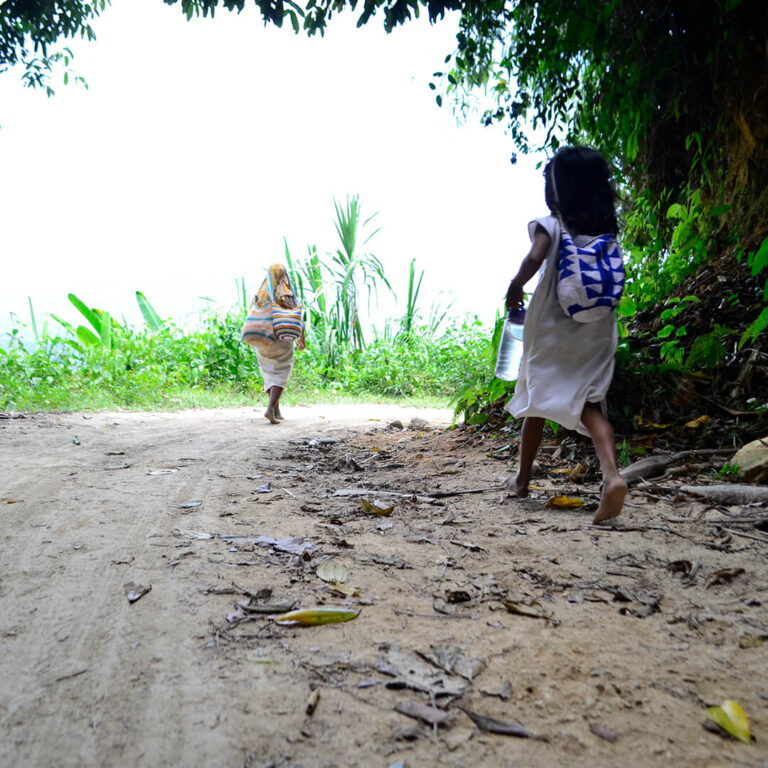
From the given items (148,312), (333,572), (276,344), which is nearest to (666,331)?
(333,572)

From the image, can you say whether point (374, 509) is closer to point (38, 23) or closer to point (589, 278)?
point (589, 278)

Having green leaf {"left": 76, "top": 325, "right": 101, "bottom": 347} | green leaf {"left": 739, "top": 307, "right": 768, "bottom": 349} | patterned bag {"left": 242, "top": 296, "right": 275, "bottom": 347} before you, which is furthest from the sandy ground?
green leaf {"left": 76, "top": 325, "right": 101, "bottom": 347}

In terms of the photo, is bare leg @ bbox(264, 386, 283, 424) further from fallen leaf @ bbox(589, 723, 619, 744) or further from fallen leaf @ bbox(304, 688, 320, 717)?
fallen leaf @ bbox(589, 723, 619, 744)

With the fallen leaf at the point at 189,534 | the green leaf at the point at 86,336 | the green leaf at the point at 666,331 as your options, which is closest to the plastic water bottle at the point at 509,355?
the green leaf at the point at 666,331

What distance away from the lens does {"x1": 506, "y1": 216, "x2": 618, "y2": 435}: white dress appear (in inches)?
106

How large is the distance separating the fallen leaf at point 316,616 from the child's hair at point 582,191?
6.22 feet

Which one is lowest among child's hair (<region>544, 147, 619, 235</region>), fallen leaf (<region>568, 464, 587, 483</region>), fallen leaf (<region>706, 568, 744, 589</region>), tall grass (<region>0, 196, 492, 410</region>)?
tall grass (<region>0, 196, 492, 410</region>)

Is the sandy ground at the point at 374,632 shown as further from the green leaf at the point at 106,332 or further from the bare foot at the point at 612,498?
the green leaf at the point at 106,332

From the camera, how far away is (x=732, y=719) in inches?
46.4

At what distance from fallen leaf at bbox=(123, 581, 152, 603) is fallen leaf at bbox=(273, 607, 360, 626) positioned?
A: 0.43 m

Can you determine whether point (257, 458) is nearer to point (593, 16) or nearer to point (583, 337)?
point (583, 337)

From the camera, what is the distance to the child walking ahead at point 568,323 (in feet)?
8.73

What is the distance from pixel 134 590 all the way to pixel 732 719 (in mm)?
1524

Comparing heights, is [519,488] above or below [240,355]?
above
